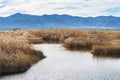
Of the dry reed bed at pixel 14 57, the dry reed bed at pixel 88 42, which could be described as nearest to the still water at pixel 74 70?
the dry reed bed at pixel 14 57

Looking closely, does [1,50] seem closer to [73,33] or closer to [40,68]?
[40,68]

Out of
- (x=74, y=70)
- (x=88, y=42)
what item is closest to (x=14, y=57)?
(x=74, y=70)

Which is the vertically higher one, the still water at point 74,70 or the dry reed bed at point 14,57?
the dry reed bed at point 14,57

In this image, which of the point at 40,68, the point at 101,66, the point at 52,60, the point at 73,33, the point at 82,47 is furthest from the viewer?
the point at 73,33

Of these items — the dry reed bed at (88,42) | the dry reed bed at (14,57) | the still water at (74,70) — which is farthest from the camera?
the dry reed bed at (88,42)

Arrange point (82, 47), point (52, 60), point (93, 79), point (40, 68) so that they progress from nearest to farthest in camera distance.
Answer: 1. point (93, 79)
2. point (40, 68)
3. point (52, 60)
4. point (82, 47)

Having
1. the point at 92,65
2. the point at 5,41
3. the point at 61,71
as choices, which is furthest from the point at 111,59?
the point at 5,41

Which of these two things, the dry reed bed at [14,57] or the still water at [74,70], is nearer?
the still water at [74,70]

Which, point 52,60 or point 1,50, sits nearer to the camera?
point 1,50

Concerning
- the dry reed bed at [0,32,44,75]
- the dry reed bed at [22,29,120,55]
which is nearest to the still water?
the dry reed bed at [0,32,44,75]

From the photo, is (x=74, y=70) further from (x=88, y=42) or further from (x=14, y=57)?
(x=88, y=42)

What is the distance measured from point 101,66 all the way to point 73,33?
41.1m

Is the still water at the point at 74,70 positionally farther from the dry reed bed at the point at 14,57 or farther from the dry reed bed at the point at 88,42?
the dry reed bed at the point at 88,42

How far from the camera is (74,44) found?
49.7 m
